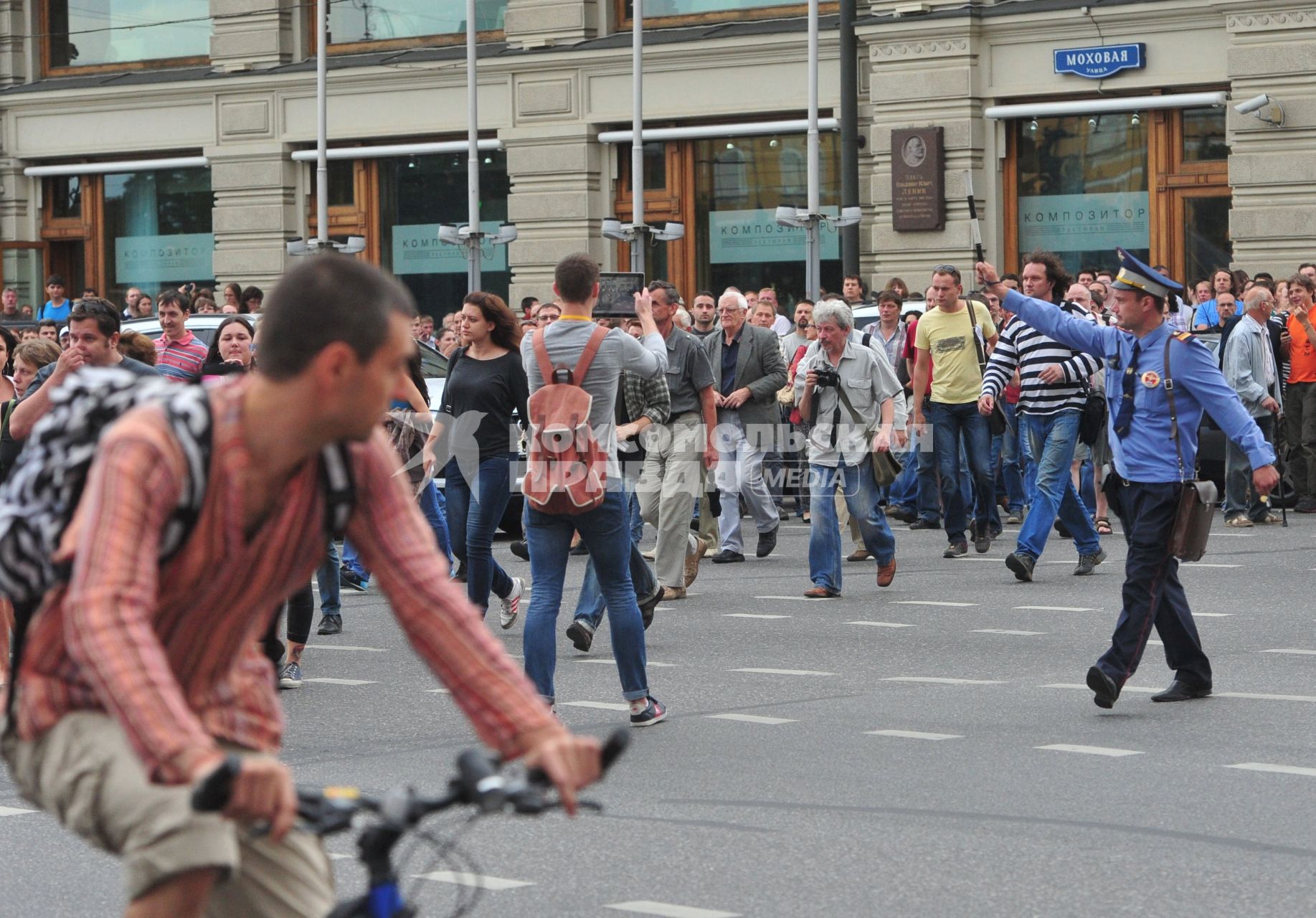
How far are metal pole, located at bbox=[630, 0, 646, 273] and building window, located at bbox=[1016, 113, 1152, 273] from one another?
15.4ft

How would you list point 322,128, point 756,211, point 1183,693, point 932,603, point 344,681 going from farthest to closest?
point 322,128
point 756,211
point 932,603
point 344,681
point 1183,693

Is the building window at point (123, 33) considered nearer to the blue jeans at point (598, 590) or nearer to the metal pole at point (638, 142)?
the metal pole at point (638, 142)

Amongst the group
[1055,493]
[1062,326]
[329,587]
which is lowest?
[329,587]

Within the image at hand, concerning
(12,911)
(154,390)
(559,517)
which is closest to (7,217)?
(559,517)

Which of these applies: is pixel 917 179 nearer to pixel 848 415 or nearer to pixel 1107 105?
pixel 1107 105

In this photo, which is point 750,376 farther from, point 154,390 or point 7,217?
point 7,217

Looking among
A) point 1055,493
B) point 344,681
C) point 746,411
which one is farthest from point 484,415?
point 746,411

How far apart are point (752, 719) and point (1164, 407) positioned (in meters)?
2.15

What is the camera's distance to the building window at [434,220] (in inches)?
1244

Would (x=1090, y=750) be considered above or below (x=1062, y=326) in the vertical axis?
below

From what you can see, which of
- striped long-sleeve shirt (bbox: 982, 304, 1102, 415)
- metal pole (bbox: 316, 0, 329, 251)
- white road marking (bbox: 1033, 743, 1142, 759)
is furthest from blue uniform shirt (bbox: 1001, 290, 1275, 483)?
metal pole (bbox: 316, 0, 329, 251)

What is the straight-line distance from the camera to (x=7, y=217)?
35.5 metres

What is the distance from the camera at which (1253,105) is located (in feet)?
81.2

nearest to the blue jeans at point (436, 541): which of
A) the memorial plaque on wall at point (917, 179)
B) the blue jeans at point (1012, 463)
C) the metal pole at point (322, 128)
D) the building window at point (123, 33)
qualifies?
the blue jeans at point (1012, 463)
